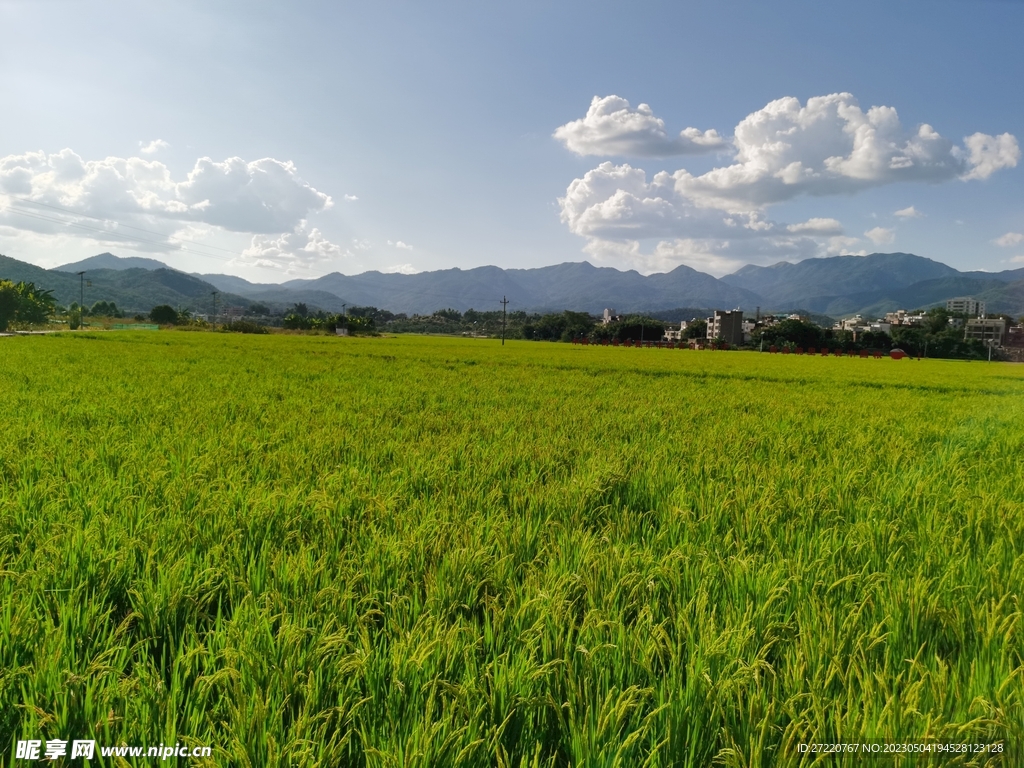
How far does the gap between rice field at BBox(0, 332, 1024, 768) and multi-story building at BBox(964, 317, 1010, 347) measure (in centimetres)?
17995

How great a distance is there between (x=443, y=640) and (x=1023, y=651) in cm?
192

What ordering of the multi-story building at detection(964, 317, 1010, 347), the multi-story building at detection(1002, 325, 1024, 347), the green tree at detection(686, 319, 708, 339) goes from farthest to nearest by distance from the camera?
the green tree at detection(686, 319, 708, 339) → the multi-story building at detection(964, 317, 1010, 347) → the multi-story building at detection(1002, 325, 1024, 347)

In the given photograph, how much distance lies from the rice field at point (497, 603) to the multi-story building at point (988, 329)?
180 meters

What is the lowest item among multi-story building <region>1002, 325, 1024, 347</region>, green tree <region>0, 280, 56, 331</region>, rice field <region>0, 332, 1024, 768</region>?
rice field <region>0, 332, 1024, 768</region>

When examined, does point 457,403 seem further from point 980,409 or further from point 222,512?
point 980,409

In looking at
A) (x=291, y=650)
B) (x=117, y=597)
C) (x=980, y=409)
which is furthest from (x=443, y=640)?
(x=980, y=409)

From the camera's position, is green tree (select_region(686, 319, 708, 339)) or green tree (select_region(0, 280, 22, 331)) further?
green tree (select_region(686, 319, 708, 339))

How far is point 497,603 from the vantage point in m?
1.96

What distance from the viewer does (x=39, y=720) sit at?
1227 millimetres

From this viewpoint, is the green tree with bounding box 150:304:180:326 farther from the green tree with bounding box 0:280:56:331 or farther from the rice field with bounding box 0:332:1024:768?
the rice field with bounding box 0:332:1024:768

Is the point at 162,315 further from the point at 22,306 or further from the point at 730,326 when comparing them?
the point at 730,326

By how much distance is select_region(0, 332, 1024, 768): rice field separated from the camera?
50.2 inches

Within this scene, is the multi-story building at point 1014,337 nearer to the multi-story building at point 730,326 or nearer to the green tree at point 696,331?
the multi-story building at point 730,326

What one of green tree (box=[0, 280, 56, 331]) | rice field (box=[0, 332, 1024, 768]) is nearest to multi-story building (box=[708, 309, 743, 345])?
green tree (box=[0, 280, 56, 331])
